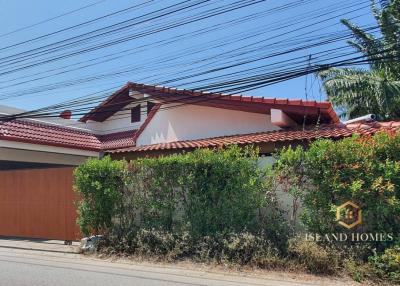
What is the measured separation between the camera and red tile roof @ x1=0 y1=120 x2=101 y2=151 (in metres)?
14.6

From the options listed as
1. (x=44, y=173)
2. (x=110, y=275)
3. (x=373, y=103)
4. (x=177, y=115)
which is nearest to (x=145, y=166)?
(x=110, y=275)

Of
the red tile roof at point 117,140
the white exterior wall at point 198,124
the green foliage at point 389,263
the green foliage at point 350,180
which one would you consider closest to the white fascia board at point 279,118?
the white exterior wall at point 198,124

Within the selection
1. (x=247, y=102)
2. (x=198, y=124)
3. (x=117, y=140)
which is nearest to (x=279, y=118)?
(x=247, y=102)

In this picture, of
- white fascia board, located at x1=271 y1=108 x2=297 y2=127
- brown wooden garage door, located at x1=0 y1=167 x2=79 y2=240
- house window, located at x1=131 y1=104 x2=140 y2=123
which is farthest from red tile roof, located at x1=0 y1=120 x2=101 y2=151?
white fascia board, located at x1=271 y1=108 x2=297 y2=127

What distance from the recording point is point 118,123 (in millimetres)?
19797

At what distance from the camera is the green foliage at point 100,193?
10.4 meters

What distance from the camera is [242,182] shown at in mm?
9008

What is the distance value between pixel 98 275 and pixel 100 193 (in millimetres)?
2856

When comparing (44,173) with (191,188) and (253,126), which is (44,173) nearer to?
(191,188)

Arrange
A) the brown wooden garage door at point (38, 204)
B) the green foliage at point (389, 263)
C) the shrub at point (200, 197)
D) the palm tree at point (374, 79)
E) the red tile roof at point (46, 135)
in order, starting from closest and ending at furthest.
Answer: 1. the green foliage at point (389, 263)
2. the shrub at point (200, 197)
3. the brown wooden garage door at point (38, 204)
4. the red tile roof at point (46, 135)
5. the palm tree at point (374, 79)

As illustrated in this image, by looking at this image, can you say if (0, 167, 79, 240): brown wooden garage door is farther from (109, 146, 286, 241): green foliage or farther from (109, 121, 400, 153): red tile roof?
(109, 121, 400, 153): red tile roof

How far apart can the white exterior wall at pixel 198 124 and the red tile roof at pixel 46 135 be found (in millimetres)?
2810

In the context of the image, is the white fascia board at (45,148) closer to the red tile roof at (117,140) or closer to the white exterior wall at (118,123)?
the red tile roof at (117,140)

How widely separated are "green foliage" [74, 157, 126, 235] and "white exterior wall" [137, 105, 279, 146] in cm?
456
